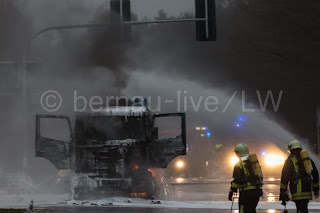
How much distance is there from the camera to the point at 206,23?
51.9 ft

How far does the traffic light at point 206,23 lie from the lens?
15.7 m

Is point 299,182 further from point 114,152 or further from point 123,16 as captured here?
point 123,16

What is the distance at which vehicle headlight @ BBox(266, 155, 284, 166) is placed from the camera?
37.8 meters

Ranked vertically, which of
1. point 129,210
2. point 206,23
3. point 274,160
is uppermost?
point 206,23

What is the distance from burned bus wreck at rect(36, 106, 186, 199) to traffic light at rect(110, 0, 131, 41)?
2.22 m

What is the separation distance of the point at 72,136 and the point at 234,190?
7.41 m

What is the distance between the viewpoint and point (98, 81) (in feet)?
63.6

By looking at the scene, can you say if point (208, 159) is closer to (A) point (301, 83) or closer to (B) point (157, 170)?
(A) point (301, 83)

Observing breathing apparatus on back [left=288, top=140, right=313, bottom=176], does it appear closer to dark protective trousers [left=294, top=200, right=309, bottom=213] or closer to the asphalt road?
Result: dark protective trousers [left=294, top=200, right=309, bottom=213]

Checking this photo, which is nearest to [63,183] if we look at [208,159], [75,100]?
A: [75,100]

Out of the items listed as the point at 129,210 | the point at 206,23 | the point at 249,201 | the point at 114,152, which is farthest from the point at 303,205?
the point at 114,152

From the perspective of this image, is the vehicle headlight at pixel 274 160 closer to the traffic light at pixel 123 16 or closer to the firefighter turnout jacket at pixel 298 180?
the traffic light at pixel 123 16

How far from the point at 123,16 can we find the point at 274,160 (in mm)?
23042

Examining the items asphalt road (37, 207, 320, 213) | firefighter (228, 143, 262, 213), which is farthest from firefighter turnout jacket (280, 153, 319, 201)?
asphalt road (37, 207, 320, 213)
